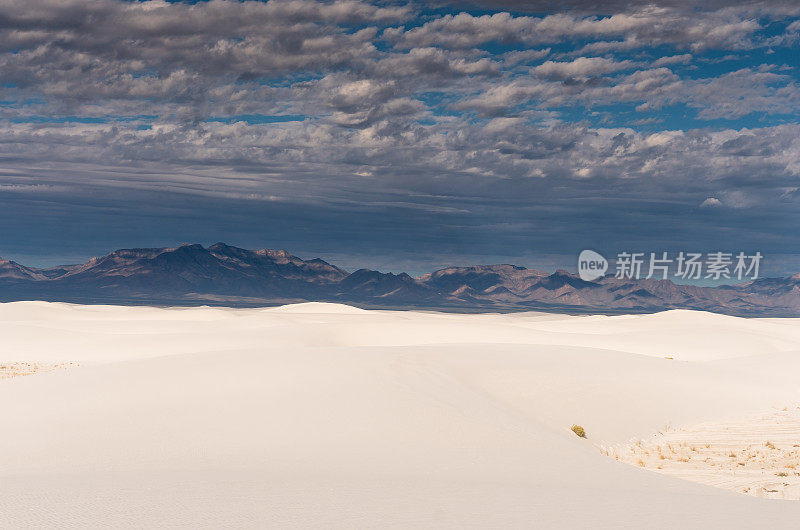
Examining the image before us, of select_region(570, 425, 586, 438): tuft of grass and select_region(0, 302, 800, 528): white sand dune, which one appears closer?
select_region(0, 302, 800, 528): white sand dune

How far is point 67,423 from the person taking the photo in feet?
53.3

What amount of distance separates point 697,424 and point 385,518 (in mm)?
16615

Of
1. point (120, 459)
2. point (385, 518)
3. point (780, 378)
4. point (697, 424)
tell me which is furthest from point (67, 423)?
point (780, 378)

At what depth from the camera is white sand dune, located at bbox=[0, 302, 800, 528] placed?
941 centimetres

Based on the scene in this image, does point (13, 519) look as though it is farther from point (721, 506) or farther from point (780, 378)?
point (780, 378)

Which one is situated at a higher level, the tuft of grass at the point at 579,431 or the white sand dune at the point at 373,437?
the white sand dune at the point at 373,437

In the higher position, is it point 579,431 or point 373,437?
point 373,437

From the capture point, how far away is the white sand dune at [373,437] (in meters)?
9.41

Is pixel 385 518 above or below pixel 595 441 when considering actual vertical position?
above

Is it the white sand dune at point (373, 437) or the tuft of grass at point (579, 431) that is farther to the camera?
the tuft of grass at point (579, 431)

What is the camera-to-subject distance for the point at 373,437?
15477 mm

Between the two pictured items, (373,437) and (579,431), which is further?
(579,431)

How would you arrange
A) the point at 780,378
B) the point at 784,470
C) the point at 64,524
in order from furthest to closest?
the point at 780,378, the point at 784,470, the point at 64,524

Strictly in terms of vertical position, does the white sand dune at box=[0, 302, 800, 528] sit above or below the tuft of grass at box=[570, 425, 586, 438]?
above
